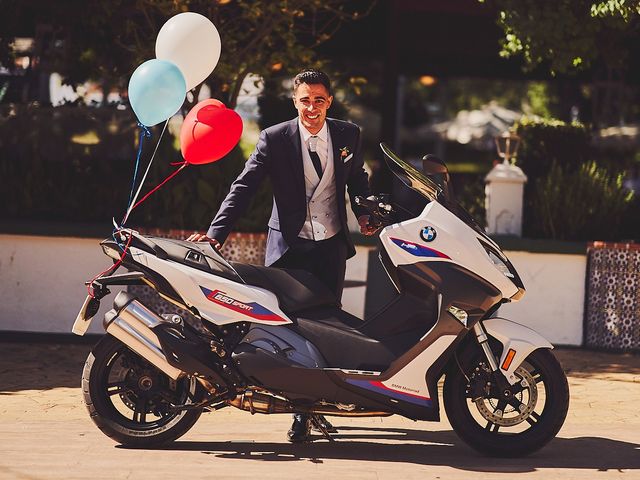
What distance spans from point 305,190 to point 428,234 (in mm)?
800

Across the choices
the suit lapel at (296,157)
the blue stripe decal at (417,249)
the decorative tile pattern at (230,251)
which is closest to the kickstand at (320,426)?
the blue stripe decal at (417,249)

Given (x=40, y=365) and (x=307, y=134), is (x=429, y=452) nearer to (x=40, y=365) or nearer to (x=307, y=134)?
(x=307, y=134)

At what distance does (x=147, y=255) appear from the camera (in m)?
5.91

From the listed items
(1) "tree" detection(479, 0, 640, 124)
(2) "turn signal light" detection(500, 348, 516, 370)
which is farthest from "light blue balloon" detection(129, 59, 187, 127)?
(1) "tree" detection(479, 0, 640, 124)

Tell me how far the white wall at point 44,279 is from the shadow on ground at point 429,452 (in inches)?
145

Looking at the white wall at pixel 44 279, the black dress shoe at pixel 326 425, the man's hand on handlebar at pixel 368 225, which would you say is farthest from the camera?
the white wall at pixel 44 279

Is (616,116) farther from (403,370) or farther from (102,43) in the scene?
(403,370)

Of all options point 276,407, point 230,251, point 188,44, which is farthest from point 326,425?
point 230,251

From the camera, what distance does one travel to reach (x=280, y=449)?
6.16 metres

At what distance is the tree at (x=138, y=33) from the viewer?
10.1 meters

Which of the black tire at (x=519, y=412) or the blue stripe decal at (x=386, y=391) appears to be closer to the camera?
the blue stripe decal at (x=386, y=391)

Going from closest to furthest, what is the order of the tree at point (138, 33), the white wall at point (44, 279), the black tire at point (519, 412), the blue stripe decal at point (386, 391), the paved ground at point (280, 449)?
the paved ground at point (280, 449)
the blue stripe decal at point (386, 391)
the black tire at point (519, 412)
the white wall at point (44, 279)
the tree at point (138, 33)

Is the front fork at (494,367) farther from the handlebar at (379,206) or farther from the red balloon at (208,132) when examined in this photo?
the red balloon at (208,132)

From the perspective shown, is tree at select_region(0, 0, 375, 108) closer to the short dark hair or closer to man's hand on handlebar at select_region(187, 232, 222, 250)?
the short dark hair
